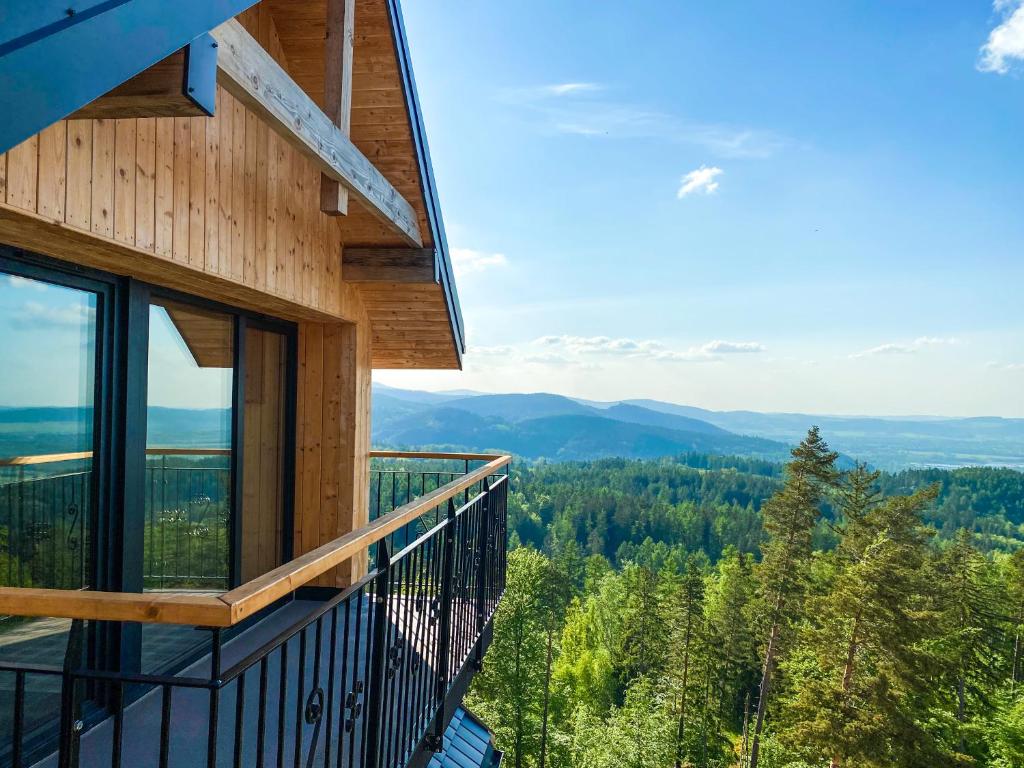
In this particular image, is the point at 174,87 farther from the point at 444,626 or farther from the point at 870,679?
the point at 870,679

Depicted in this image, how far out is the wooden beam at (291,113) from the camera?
2139 mm

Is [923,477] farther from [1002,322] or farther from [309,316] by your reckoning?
[309,316]

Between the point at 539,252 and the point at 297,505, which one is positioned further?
the point at 539,252

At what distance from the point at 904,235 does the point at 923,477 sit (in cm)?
5815

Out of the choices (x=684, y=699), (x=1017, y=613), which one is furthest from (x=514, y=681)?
(x=1017, y=613)

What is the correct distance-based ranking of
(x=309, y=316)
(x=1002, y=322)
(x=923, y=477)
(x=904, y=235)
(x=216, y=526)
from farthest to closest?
1. (x=923, y=477)
2. (x=1002, y=322)
3. (x=904, y=235)
4. (x=309, y=316)
5. (x=216, y=526)

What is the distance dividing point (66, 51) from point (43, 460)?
7.62 ft

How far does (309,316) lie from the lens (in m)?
5.05

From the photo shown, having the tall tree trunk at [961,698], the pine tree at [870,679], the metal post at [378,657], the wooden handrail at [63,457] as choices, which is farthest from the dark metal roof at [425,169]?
the tall tree trunk at [961,698]

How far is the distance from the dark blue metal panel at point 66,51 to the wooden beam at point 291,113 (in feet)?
2.48

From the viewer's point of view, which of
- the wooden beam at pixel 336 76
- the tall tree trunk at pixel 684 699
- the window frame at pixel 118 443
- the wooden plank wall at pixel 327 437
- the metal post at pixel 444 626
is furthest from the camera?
the tall tree trunk at pixel 684 699

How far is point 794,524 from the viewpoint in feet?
62.6

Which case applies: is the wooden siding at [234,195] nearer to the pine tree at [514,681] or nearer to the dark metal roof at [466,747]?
the dark metal roof at [466,747]

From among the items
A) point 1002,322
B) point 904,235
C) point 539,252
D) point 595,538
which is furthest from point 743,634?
point 1002,322
